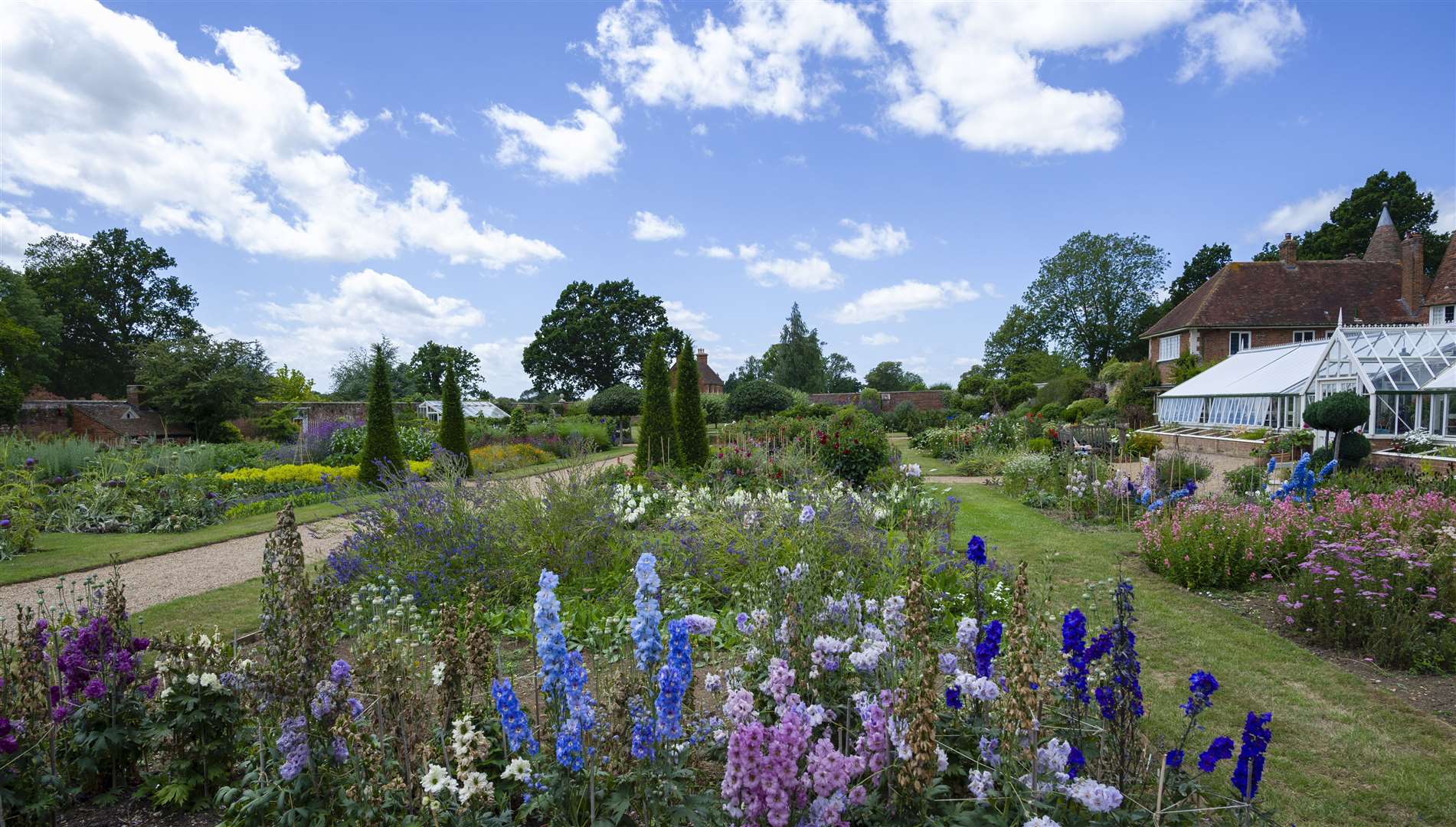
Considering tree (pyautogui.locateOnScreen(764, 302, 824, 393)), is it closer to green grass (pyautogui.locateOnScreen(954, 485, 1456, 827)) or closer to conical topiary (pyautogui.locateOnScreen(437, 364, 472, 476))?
conical topiary (pyautogui.locateOnScreen(437, 364, 472, 476))

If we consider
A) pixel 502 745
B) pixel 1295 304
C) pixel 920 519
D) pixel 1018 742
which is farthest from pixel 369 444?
pixel 1295 304

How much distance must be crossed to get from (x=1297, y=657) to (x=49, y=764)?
692 cm

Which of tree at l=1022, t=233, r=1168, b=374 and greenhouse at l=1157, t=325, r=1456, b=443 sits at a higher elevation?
tree at l=1022, t=233, r=1168, b=374

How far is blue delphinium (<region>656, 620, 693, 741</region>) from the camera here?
1.97 meters

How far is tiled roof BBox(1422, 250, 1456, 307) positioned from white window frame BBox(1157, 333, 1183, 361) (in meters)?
8.06

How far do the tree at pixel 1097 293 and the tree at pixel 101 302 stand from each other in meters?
52.7

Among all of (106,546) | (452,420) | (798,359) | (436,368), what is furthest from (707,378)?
(106,546)

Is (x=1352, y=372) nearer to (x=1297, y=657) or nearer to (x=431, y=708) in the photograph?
(x=1297, y=657)

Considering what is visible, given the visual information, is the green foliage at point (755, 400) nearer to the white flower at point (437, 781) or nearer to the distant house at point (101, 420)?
the distant house at point (101, 420)

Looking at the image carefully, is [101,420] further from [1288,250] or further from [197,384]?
[1288,250]

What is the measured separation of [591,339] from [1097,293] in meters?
33.0

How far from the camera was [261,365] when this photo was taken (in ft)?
93.8

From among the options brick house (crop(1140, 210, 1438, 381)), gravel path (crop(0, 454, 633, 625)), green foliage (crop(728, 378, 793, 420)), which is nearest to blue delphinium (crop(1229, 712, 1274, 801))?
gravel path (crop(0, 454, 633, 625))

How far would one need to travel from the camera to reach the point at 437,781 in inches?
80.6
